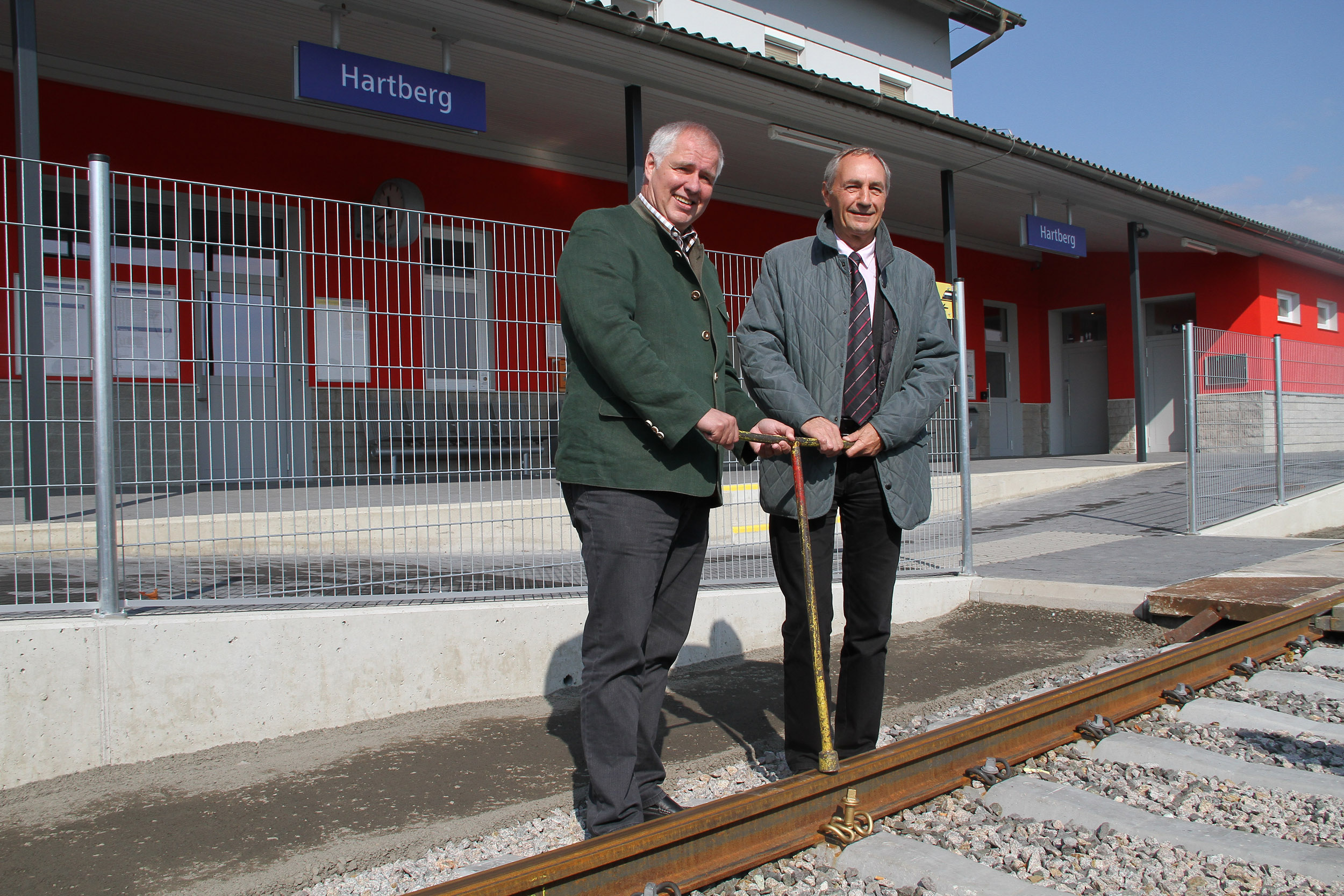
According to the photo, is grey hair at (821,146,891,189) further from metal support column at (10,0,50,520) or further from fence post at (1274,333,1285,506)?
fence post at (1274,333,1285,506)

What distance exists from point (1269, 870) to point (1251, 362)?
8616mm

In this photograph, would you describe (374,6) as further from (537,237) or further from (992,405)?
(992,405)

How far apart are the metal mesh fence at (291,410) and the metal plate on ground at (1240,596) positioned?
3149mm

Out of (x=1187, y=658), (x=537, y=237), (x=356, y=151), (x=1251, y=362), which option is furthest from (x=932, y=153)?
(x=1187, y=658)

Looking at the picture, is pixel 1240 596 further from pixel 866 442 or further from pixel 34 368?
pixel 34 368

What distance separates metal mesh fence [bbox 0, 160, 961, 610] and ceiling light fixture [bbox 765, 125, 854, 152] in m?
5.92

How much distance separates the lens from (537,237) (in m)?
4.93

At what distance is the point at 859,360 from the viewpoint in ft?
8.69

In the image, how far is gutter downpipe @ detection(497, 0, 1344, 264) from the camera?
7309 millimetres

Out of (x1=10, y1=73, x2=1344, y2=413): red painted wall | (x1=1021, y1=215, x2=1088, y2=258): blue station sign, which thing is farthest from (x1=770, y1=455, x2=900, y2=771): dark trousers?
(x1=1021, y1=215, x2=1088, y2=258): blue station sign

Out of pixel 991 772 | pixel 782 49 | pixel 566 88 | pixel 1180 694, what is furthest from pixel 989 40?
pixel 991 772

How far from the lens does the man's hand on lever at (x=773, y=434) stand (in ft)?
7.61

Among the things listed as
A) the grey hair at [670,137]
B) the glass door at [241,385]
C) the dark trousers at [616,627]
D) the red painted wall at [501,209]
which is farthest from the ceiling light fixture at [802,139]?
the dark trousers at [616,627]

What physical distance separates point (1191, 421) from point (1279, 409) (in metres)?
2.27
